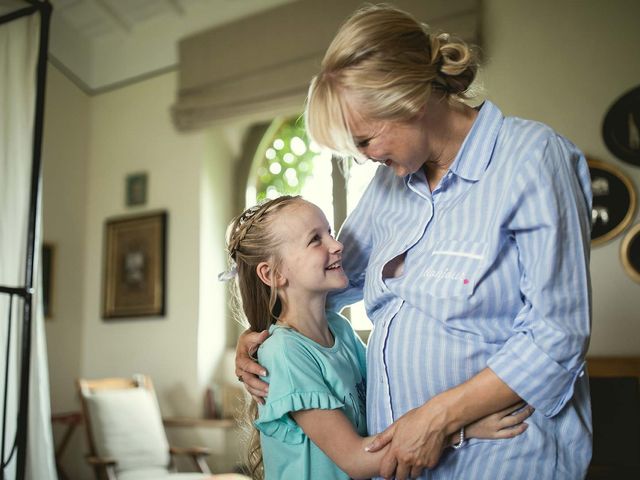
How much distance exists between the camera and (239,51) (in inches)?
173

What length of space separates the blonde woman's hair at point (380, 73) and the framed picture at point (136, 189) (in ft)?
12.6

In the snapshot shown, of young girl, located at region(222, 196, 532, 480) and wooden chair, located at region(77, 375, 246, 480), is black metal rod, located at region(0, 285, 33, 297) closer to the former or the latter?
young girl, located at region(222, 196, 532, 480)

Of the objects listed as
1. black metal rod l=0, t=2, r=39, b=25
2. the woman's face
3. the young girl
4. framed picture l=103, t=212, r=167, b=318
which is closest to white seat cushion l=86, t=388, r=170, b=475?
framed picture l=103, t=212, r=167, b=318

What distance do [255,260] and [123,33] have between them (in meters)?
4.33

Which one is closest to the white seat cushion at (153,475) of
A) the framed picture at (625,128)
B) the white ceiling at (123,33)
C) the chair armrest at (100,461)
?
the chair armrest at (100,461)

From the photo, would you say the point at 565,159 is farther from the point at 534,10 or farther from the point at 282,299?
the point at 534,10

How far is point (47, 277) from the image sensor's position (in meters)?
4.74

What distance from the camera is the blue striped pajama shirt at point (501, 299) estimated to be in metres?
1.00

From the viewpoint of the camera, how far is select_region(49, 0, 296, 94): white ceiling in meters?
4.70

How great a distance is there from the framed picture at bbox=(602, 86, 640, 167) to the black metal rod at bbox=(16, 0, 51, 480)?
2.76m

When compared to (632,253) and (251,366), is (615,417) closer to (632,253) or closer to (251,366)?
(632,253)

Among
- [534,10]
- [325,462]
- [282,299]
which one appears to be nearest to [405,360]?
[325,462]

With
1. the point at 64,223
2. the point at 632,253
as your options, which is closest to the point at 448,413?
the point at 632,253

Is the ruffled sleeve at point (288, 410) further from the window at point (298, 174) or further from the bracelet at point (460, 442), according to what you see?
the window at point (298, 174)
